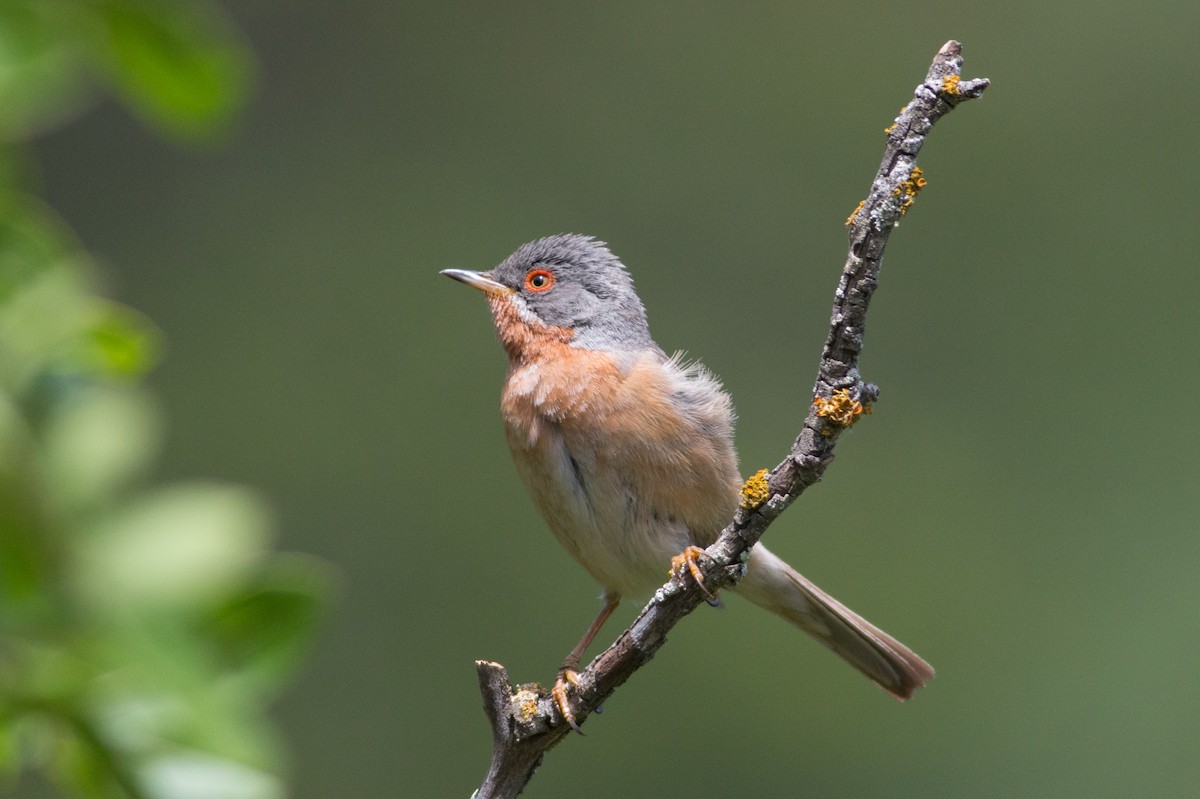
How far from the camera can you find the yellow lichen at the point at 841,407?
94.3 inches

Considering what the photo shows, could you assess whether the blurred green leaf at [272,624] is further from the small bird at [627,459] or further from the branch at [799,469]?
the small bird at [627,459]

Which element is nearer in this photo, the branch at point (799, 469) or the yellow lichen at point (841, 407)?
the branch at point (799, 469)

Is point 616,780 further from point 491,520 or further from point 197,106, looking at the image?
point 197,106

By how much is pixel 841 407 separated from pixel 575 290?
9.23 feet

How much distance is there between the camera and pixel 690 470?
4.28 metres

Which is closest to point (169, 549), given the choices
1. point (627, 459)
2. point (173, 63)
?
point (173, 63)

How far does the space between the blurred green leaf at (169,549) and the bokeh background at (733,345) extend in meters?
7.81

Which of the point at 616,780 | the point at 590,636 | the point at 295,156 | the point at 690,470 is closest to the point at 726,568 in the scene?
the point at 690,470

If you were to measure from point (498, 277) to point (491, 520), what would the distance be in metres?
5.12

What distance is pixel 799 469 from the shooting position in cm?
253

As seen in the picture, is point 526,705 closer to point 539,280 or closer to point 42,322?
point 42,322

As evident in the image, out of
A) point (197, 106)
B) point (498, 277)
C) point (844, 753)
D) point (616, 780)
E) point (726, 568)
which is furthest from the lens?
point (844, 753)

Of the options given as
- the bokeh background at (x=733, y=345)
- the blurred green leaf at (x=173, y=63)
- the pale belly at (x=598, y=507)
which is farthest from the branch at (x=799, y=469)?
the bokeh background at (x=733, y=345)

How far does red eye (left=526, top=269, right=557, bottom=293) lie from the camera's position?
5.20 meters
